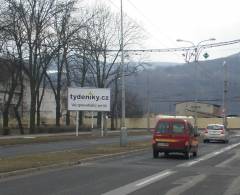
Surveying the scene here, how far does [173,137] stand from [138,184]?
1238 cm

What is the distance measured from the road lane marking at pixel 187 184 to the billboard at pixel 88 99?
3962 centimetres

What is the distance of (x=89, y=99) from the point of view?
5756cm

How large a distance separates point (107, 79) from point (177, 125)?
5892cm

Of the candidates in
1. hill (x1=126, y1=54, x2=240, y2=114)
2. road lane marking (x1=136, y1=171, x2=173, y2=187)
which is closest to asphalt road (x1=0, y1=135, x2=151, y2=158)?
road lane marking (x1=136, y1=171, x2=173, y2=187)

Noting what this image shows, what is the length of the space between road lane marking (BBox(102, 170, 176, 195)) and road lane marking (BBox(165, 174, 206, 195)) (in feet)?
2.77

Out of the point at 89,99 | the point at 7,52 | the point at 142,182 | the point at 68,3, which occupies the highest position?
the point at 68,3

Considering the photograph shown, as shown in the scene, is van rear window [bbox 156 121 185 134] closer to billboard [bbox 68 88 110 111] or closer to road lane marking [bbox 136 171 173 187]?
road lane marking [bbox 136 171 173 187]

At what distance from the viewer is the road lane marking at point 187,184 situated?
13661 mm

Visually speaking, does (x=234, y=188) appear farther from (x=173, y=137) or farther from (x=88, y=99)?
(x=88, y=99)

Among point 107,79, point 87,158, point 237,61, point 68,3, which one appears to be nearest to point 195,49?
point 68,3

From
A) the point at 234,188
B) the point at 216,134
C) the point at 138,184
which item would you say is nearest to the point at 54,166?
the point at 138,184

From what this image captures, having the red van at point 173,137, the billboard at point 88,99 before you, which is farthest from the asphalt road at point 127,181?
the billboard at point 88,99

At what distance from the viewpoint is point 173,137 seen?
90.0ft

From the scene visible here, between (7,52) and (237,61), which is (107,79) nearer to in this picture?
(237,61)
